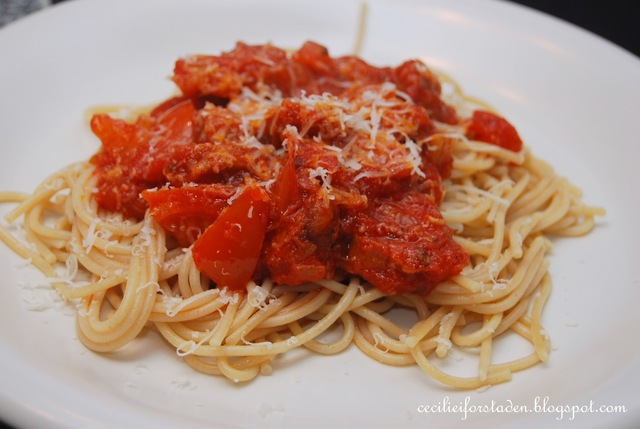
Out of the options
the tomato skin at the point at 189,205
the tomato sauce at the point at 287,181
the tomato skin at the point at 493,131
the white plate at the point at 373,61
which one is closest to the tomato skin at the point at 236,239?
the tomato sauce at the point at 287,181

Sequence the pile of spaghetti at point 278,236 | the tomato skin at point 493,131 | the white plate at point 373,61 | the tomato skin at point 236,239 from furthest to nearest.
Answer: the tomato skin at point 493,131 → the pile of spaghetti at point 278,236 → the tomato skin at point 236,239 → the white plate at point 373,61

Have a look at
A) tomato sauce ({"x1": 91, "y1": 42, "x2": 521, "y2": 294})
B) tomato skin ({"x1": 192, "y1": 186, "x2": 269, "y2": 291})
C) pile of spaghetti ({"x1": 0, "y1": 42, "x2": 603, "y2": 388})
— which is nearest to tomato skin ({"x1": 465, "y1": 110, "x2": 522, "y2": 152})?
pile of spaghetti ({"x1": 0, "y1": 42, "x2": 603, "y2": 388})

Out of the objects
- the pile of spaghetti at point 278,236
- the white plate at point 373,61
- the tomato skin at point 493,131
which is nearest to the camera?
the white plate at point 373,61

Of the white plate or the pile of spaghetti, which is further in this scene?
the pile of spaghetti

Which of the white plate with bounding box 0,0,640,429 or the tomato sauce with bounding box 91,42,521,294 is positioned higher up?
the tomato sauce with bounding box 91,42,521,294

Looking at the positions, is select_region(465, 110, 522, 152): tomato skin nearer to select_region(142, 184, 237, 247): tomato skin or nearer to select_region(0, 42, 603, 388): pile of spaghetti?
select_region(0, 42, 603, 388): pile of spaghetti

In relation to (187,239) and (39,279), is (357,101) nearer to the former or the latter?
(187,239)

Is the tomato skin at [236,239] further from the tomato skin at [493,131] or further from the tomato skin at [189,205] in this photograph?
the tomato skin at [493,131]

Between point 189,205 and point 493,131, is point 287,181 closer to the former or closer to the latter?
point 189,205
